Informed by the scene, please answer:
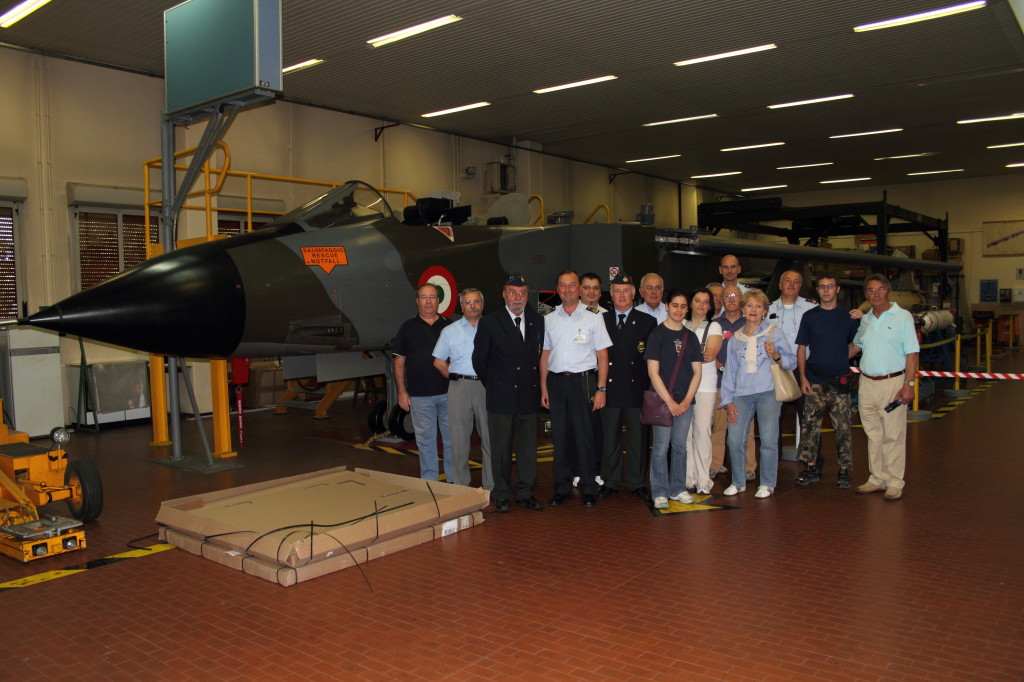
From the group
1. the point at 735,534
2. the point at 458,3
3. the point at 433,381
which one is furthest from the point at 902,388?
the point at 458,3

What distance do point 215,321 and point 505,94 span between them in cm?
838

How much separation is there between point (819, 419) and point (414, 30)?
22.5ft

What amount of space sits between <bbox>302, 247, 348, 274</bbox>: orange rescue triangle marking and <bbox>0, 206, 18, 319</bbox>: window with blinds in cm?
541

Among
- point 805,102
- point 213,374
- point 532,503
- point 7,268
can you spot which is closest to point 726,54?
point 805,102

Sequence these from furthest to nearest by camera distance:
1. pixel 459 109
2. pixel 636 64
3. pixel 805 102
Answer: pixel 805 102, pixel 459 109, pixel 636 64

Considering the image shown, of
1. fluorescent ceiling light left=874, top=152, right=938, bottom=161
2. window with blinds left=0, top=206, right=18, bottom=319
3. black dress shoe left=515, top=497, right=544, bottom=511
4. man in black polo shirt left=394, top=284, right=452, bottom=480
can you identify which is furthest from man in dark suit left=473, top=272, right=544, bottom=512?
fluorescent ceiling light left=874, top=152, right=938, bottom=161

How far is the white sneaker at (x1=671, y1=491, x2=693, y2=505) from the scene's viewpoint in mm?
5908

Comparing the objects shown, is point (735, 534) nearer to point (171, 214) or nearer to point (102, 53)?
point (171, 214)

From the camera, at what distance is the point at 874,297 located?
5984 millimetres

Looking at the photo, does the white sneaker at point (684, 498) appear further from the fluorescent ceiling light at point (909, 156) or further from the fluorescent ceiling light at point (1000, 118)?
the fluorescent ceiling light at point (909, 156)

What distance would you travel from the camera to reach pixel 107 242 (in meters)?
10.9

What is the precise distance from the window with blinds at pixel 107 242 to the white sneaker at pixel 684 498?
8193 millimetres

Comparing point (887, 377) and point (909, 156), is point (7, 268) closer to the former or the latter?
point (887, 377)

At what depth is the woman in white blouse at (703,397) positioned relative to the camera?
19.0ft
